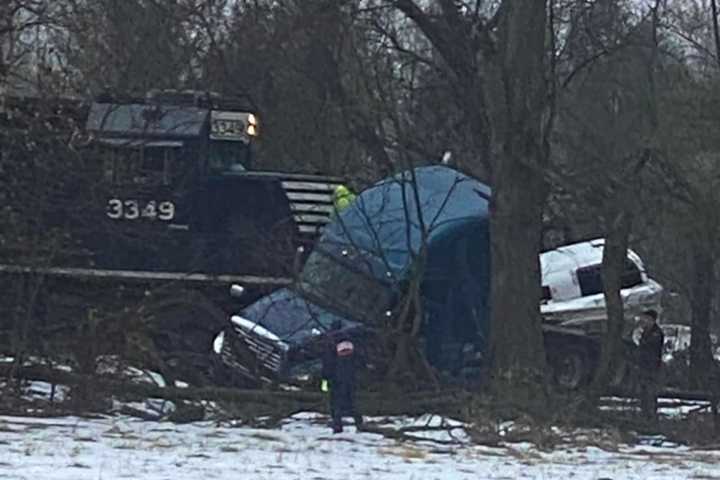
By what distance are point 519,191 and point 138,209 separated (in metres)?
5.24

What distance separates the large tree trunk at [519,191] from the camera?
20.2 m

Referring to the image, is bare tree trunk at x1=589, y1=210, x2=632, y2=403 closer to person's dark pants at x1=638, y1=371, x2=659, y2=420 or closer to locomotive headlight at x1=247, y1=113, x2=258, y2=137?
person's dark pants at x1=638, y1=371, x2=659, y2=420

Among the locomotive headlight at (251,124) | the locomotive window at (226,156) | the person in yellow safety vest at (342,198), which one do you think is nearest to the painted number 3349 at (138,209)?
the locomotive window at (226,156)

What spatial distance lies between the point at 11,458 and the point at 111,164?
289 inches

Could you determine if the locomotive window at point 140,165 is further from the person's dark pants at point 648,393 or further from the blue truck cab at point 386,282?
the person's dark pants at point 648,393

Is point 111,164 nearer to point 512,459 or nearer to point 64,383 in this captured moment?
point 64,383

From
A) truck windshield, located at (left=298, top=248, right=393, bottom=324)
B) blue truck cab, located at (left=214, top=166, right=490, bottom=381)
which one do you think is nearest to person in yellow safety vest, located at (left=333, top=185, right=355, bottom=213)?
blue truck cab, located at (left=214, top=166, right=490, bottom=381)

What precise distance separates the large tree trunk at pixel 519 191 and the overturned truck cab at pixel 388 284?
2.31 ft

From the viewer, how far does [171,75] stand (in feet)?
81.8

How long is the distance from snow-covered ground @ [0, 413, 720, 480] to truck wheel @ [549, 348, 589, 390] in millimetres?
7162

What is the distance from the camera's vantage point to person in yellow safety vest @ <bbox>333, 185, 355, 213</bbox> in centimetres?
2208

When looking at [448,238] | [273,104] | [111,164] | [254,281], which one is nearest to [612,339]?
[448,238]

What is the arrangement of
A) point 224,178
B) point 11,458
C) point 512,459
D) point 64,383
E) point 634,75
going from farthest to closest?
point 634,75, point 224,178, point 64,383, point 512,459, point 11,458

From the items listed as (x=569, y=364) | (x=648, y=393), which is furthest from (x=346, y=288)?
(x=569, y=364)
